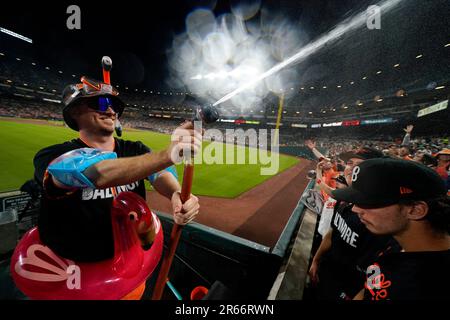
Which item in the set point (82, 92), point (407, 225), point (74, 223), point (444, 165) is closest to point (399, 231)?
point (407, 225)

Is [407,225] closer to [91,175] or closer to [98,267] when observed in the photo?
[91,175]

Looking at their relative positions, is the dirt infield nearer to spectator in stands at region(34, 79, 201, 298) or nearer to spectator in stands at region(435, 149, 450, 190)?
spectator in stands at region(34, 79, 201, 298)

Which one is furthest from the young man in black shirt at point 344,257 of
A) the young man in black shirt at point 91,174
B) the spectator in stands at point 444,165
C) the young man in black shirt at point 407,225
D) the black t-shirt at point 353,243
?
the spectator in stands at point 444,165

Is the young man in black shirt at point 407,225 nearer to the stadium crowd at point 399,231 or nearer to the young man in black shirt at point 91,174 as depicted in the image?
the stadium crowd at point 399,231

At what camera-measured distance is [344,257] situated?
7.32ft

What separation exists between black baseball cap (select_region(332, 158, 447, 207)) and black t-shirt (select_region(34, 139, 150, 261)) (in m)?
2.17

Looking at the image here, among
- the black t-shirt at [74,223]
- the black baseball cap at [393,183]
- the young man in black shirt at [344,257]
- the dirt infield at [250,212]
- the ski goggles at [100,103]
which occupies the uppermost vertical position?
the ski goggles at [100,103]

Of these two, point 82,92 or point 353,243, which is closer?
point 82,92

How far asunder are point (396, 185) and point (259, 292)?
2.04m

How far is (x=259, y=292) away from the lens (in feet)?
7.95

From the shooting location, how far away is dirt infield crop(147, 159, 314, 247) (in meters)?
6.04

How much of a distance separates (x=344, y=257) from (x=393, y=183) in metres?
1.23

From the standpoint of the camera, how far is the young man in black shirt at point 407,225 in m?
1.21

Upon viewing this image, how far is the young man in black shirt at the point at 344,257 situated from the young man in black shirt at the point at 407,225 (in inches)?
24.6
